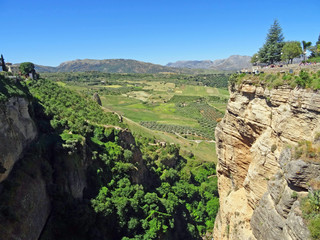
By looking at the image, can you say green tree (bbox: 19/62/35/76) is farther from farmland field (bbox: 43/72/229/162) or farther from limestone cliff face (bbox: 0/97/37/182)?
limestone cliff face (bbox: 0/97/37/182)

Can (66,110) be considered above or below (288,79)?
below

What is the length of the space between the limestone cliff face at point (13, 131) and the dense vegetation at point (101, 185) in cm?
112

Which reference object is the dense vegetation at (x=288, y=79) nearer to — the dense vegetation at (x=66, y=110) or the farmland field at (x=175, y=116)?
the dense vegetation at (x=66, y=110)

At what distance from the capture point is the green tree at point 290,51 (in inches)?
1192

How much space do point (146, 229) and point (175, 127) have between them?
76711 mm

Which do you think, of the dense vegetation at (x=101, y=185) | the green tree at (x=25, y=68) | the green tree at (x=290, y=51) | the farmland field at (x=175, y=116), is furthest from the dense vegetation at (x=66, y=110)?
the green tree at (x=290, y=51)

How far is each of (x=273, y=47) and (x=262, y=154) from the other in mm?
21458

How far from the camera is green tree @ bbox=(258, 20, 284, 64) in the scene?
34.1 m

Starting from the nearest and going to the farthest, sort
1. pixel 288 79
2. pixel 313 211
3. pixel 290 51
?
1. pixel 313 211
2. pixel 288 79
3. pixel 290 51

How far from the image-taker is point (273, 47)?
112 feet

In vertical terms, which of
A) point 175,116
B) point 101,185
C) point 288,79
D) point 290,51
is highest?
point 290,51

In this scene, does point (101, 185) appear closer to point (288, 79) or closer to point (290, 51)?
point (288, 79)

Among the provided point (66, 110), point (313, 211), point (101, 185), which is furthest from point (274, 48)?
point (66, 110)

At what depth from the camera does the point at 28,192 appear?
22.2 metres
